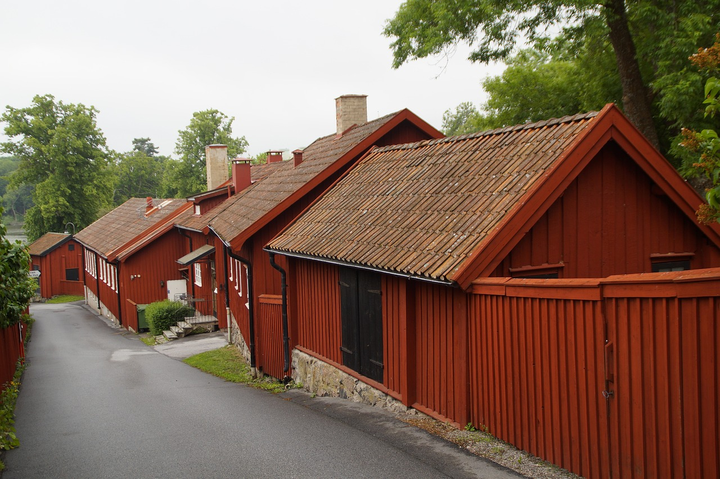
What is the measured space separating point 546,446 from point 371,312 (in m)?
4.08

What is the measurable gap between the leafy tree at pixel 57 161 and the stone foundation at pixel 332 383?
4806 cm

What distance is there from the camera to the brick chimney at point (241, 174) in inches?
889

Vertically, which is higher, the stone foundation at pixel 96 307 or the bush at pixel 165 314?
the bush at pixel 165 314

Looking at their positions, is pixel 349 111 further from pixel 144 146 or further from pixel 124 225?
pixel 144 146

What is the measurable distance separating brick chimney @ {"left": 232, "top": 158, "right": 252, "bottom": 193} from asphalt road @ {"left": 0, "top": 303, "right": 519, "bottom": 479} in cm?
908

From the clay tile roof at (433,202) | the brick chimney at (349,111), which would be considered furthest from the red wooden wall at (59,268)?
the clay tile roof at (433,202)

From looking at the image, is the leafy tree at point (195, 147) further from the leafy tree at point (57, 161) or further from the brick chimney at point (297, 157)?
the brick chimney at point (297, 157)

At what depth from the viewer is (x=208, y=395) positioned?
12.5 m

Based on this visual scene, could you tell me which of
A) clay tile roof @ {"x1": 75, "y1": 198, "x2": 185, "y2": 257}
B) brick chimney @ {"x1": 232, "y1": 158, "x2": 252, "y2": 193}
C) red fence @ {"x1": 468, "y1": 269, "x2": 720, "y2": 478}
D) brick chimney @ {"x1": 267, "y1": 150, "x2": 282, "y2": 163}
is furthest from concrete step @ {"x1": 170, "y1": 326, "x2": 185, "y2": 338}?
red fence @ {"x1": 468, "y1": 269, "x2": 720, "y2": 478}

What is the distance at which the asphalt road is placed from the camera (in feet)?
22.4

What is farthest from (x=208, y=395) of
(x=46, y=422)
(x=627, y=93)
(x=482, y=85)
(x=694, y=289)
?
(x=482, y=85)

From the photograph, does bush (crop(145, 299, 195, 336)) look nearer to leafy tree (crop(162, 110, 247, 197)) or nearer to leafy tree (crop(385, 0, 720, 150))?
leafy tree (crop(385, 0, 720, 150))

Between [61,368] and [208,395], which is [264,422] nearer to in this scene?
[208,395]

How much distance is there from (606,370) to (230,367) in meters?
13.2
